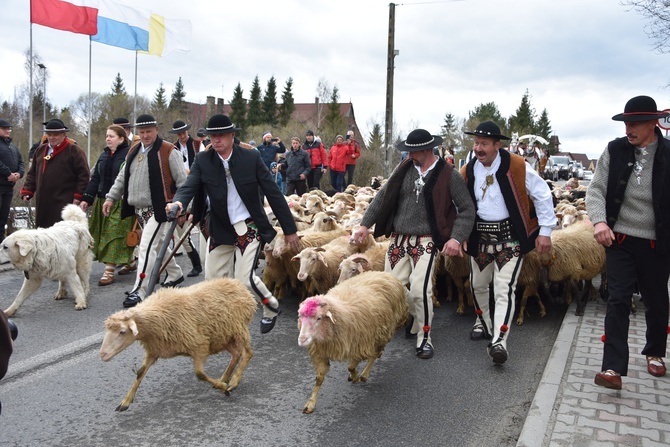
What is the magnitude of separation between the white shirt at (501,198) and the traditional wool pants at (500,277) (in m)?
0.29

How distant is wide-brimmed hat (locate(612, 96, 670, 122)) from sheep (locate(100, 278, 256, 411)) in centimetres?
325

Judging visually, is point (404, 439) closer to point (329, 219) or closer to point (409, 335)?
point (409, 335)

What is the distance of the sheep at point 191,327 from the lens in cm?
414

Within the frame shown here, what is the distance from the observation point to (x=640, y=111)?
4562 millimetres

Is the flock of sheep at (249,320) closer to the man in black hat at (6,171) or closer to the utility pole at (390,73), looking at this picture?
the man in black hat at (6,171)

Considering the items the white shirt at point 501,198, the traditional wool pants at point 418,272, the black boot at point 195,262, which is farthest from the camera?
the black boot at point 195,262

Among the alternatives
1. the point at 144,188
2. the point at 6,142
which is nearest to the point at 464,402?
the point at 144,188

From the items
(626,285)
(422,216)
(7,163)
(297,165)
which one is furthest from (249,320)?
(297,165)

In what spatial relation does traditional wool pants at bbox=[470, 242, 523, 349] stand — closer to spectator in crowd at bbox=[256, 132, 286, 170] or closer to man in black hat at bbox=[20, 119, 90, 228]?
man in black hat at bbox=[20, 119, 90, 228]

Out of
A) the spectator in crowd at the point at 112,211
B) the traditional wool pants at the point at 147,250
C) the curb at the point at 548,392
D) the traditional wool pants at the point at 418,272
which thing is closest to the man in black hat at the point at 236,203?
the traditional wool pants at the point at 418,272

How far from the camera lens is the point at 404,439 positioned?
158 inches

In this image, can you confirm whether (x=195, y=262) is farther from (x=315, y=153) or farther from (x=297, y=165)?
(x=315, y=153)

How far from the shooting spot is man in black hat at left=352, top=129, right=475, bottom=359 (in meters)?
5.52

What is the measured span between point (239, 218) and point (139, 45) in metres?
15.7
